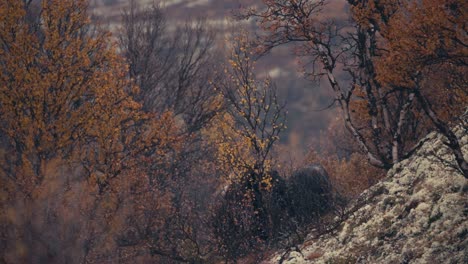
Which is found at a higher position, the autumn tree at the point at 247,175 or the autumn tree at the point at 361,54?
the autumn tree at the point at 361,54

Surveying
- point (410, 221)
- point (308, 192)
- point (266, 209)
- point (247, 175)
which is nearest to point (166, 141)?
point (247, 175)

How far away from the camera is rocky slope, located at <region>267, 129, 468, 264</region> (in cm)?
1267

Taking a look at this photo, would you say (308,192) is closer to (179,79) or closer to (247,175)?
(247,175)

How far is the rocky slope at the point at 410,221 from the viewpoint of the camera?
12.7m

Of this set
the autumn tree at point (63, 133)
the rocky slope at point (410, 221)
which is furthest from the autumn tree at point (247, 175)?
the rocky slope at point (410, 221)

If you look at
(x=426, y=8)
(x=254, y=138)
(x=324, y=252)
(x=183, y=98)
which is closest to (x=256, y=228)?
(x=254, y=138)

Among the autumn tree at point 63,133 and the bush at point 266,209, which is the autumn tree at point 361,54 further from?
the autumn tree at point 63,133

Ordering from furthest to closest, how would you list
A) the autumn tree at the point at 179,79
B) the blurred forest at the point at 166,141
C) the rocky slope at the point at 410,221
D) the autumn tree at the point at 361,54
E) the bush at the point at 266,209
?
1. the autumn tree at the point at 179,79
2. the bush at the point at 266,209
3. the autumn tree at the point at 361,54
4. the blurred forest at the point at 166,141
5. the rocky slope at the point at 410,221

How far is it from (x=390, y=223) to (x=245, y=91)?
42.7 ft

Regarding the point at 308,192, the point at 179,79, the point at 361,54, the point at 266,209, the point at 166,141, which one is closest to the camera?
the point at 361,54

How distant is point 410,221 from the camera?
14.4 m

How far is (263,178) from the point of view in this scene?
26031mm

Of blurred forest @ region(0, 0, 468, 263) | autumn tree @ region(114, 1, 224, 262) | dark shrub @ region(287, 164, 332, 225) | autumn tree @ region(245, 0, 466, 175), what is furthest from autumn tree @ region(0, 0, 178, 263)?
autumn tree @ region(245, 0, 466, 175)

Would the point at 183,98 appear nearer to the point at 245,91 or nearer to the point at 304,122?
the point at 245,91
